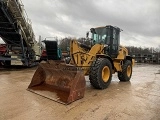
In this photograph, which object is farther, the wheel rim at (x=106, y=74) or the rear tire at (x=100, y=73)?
the wheel rim at (x=106, y=74)

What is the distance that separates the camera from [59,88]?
557cm

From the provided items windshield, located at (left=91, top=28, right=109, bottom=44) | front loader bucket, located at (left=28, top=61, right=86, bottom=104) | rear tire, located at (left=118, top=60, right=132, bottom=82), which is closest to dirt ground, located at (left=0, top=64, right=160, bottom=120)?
front loader bucket, located at (left=28, top=61, right=86, bottom=104)

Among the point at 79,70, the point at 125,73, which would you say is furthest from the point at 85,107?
the point at 125,73

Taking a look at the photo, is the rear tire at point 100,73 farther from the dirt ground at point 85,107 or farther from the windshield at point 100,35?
the windshield at point 100,35

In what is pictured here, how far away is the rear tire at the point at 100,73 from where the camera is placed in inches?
235

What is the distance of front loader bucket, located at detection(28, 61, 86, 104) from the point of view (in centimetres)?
484

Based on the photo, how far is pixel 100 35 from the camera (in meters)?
7.49

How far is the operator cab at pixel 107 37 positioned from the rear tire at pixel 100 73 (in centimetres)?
97

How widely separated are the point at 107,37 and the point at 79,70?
Result: 2.84m

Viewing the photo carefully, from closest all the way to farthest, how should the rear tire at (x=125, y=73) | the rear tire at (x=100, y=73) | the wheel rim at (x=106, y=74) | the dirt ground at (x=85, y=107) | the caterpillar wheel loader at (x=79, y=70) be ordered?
1. the dirt ground at (x=85, y=107)
2. the caterpillar wheel loader at (x=79, y=70)
3. the rear tire at (x=100, y=73)
4. the wheel rim at (x=106, y=74)
5. the rear tire at (x=125, y=73)

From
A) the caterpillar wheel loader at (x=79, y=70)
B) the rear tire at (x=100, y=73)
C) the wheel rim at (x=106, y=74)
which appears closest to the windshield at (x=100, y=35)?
the caterpillar wheel loader at (x=79, y=70)

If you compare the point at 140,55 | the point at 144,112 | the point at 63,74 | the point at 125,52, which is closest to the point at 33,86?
the point at 63,74

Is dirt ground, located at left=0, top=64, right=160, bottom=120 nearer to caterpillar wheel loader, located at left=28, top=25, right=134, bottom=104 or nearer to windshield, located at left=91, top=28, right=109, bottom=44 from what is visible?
caterpillar wheel loader, located at left=28, top=25, right=134, bottom=104

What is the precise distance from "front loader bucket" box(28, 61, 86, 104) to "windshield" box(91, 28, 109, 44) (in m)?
2.43
